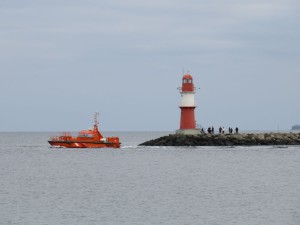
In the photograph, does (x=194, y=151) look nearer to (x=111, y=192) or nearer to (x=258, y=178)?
(x=258, y=178)

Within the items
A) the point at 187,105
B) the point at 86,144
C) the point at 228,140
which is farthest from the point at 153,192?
the point at 228,140

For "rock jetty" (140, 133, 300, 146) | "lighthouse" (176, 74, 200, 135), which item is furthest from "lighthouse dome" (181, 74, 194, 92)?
"rock jetty" (140, 133, 300, 146)

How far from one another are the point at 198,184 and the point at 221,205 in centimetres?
1073

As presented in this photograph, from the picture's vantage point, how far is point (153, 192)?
42219 millimetres

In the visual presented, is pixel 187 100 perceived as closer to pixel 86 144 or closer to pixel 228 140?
pixel 228 140

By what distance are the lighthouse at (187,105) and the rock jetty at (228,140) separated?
6.39ft

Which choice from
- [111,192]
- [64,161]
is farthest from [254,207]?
[64,161]

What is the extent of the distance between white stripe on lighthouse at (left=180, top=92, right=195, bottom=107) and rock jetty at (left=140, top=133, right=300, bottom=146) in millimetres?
4933

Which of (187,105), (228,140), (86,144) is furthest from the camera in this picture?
(228,140)

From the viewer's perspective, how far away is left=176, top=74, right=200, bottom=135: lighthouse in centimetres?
8031

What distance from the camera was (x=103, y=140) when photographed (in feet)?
285

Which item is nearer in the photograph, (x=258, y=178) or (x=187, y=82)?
(x=258, y=178)

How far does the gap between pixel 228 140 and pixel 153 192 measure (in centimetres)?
4820

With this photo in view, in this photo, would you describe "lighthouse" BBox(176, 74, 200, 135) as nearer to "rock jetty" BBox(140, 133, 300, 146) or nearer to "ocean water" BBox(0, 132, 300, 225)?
"rock jetty" BBox(140, 133, 300, 146)
